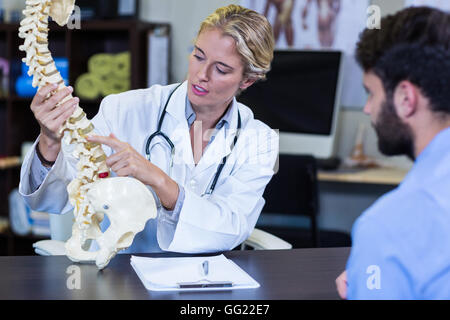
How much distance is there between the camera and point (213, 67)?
→ 4.59ft

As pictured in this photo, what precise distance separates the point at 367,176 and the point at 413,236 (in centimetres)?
189

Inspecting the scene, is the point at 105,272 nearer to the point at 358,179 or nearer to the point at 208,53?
the point at 208,53

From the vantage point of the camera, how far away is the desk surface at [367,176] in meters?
2.61

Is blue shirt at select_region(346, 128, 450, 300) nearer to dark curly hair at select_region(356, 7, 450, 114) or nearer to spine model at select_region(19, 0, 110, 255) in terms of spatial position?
dark curly hair at select_region(356, 7, 450, 114)

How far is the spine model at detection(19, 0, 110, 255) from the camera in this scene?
3.95 feet

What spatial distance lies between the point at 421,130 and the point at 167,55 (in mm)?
1978

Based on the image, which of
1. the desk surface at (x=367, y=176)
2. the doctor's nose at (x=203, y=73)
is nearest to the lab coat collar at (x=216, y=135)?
the doctor's nose at (x=203, y=73)

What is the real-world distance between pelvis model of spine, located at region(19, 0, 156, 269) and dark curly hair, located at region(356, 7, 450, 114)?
0.51 metres

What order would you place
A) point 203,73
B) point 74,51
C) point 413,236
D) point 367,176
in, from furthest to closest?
point 74,51 → point 367,176 → point 203,73 → point 413,236

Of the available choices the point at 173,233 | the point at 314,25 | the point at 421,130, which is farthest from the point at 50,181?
the point at 314,25

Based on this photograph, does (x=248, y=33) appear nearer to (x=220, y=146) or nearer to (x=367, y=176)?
(x=220, y=146)

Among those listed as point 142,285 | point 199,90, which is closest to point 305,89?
point 199,90

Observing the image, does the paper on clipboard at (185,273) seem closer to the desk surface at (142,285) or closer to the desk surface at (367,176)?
the desk surface at (142,285)

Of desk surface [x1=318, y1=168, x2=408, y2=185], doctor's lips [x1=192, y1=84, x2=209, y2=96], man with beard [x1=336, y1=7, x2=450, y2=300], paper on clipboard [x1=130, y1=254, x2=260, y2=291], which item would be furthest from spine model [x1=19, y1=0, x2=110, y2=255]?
desk surface [x1=318, y1=168, x2=408, y2=185]
